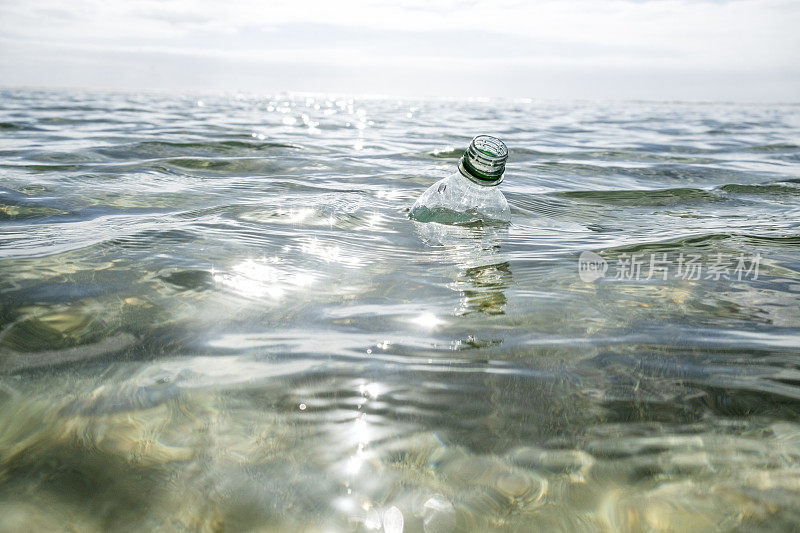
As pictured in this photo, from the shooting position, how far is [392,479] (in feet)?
3.34

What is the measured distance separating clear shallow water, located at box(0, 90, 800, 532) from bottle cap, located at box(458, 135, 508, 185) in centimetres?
32

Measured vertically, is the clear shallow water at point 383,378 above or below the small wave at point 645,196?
below

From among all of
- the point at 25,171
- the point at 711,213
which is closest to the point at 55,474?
the point at 711,213

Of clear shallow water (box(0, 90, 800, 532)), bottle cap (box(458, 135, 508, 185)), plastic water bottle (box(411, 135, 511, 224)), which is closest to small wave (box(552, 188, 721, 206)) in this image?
clear shallow water (box(0, 90, 800, 532))

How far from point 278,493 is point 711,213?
3544 millimetres

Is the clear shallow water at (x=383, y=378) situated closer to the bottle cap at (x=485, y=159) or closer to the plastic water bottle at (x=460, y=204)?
the plastic water bottle at (x=460, y=204)

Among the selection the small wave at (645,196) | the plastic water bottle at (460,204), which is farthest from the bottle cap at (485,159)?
the small wave at (645,196)

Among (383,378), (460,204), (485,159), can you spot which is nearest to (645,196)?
(460,204)

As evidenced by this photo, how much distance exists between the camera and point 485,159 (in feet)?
8.29

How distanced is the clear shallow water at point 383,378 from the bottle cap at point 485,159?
0.32 meters

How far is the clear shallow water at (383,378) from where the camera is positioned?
979 millimetres

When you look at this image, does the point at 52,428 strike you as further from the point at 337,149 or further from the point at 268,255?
the point at 337,149

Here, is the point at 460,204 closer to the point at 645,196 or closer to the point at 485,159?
the point at 485,159

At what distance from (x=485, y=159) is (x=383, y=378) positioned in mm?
1479
